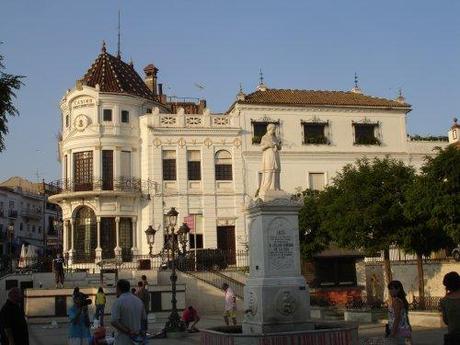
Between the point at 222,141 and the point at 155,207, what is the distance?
5.86 m

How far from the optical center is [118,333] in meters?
9.26

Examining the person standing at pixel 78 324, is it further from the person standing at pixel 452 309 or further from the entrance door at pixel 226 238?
the entrance door at pixel 226 238

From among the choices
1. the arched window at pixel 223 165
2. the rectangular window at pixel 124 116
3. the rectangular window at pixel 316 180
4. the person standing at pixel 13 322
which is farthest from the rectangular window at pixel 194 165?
the person standing at pixel 13 322

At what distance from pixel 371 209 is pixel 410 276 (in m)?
6.06

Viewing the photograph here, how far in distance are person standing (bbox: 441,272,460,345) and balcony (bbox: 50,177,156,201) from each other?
31.9 m

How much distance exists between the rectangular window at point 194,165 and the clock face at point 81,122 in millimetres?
6537

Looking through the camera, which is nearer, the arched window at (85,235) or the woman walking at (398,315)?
the woman walking at (398,315)

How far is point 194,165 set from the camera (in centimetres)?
4028

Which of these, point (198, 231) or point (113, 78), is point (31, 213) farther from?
point (198, 231)

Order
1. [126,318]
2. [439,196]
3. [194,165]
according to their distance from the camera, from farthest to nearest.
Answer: [194,165]
[439,196]
[126,318]

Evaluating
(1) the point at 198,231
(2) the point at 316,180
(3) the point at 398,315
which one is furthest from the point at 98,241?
(3) the point at 398,315

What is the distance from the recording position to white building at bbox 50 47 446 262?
39219 mm

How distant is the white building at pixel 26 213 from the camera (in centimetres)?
7611

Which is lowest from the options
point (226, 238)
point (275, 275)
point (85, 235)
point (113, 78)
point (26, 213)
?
point (275, 275)
